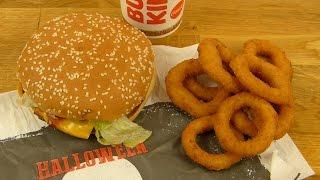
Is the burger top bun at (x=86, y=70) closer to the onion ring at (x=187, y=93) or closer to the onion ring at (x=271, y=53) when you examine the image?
the onion ring at (x=187, y=93)

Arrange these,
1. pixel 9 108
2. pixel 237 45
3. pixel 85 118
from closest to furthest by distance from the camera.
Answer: pixel 85 118 < pixel 9 108 < pixel 237 45

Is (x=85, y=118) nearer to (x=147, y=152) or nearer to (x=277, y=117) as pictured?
(x=147, y=152)

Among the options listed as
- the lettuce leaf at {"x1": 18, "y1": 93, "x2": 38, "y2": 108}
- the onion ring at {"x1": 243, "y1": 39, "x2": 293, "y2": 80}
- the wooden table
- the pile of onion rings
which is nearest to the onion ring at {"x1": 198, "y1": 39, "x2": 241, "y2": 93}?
the pile of onion rings

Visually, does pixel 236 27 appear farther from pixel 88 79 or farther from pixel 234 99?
pixel 88 79

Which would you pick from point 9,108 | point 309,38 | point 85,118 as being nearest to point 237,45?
point 309,38

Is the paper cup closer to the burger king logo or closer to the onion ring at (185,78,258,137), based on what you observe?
the burger king logo

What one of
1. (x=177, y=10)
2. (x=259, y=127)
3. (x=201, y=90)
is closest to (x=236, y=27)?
(x=177, y=10)
